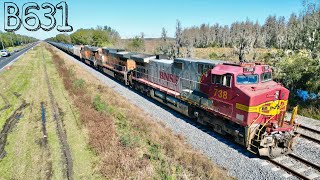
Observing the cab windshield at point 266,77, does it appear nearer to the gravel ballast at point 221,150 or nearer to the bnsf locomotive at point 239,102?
the bnsf locomotive at point 239,102

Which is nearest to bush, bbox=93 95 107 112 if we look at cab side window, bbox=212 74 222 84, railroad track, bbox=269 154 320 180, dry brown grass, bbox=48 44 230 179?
dry brown grass, bbox=48 44 230 179

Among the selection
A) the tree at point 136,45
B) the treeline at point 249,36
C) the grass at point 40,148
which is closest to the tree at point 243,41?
the treeline at point 249,36

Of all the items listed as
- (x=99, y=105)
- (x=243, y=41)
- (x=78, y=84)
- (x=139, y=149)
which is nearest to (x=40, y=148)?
(x=139, y=149)

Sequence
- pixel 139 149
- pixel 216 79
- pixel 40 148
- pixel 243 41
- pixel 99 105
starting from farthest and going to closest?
pixel 243 41, pixel 99 105, pixel 216 79, pixel 40 148, pixel 139 149

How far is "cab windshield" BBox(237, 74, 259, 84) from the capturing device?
435 inches

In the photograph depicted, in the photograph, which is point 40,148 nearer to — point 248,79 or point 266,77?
point 248,79

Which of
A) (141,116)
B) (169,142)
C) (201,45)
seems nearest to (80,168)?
(169,142)

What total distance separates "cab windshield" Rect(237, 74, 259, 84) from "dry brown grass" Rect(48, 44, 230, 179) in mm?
3870

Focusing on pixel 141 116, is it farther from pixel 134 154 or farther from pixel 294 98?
pixel 294 98

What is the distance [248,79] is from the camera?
36.6 feet

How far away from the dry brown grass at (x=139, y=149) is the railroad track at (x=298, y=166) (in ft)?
8.17

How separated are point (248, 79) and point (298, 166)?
414cm

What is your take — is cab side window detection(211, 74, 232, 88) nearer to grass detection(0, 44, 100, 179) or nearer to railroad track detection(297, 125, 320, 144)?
railroad track detection(297, 125, 320, 144)

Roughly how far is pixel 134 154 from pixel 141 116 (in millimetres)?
5460
